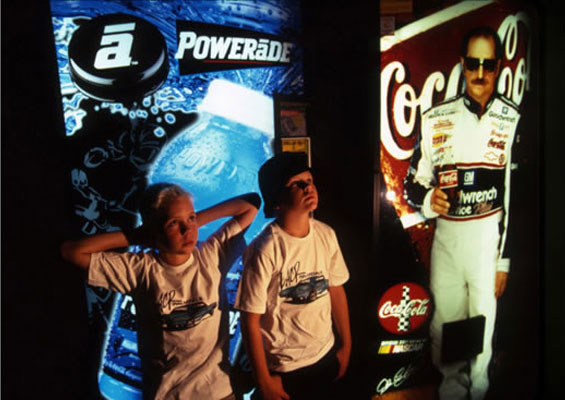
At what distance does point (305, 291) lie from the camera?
5.70ft

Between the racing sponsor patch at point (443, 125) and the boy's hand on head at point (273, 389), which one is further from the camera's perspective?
the racing sponsor patch at point (443, 125)

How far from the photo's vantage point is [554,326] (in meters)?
2.30

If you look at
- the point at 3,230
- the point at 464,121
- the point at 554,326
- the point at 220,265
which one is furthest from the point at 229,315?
the point at 554,326

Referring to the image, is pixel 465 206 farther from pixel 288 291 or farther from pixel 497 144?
pixel 288 291

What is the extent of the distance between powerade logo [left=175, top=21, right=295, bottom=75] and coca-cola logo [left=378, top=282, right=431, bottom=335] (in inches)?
53.7

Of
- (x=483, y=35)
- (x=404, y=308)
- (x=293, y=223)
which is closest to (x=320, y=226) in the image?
(x=293, y=223)

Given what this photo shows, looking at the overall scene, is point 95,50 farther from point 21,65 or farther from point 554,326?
point 554,326

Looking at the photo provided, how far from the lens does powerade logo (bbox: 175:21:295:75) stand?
1635 mm

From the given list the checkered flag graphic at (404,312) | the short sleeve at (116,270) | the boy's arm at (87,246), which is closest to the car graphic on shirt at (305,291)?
the checkered flag graphic at (404,312)

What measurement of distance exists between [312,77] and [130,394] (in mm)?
1756

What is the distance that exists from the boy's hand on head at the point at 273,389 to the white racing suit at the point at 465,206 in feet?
3.08

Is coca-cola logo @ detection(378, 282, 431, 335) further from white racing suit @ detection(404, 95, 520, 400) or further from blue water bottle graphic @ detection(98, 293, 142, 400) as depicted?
blue water bottle graphic @ detection(98, 293, 142, 400)

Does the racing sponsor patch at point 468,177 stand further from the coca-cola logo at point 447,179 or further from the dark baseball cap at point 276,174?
the dark baseball cap at point 276,174

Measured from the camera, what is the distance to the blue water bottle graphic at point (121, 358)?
1.67m
